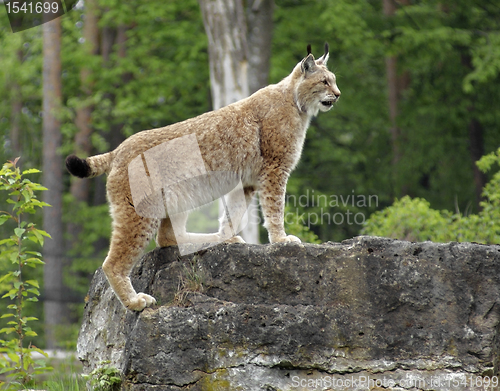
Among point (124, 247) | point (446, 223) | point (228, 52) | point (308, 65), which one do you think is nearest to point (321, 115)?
point (228, 52)

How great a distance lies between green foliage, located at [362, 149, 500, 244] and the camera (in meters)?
7.12

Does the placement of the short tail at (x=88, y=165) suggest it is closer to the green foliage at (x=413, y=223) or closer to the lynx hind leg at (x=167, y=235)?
the lynx hind leg at (x=167, y=235)

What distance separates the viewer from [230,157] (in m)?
5.23

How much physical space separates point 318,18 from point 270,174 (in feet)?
34.8

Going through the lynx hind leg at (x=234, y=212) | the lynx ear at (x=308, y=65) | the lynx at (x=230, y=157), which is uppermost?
the lynx ear at (x=308, y=65)

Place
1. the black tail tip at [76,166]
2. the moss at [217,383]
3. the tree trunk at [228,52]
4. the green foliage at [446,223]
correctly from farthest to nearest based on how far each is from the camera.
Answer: the tree trunk at [228,52], the green foliage at [446,223], the black tail tip at [76,166], the moss at [217,383]

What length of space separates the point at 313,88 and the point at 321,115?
11.4 m

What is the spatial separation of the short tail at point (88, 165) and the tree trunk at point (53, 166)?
9247 mm

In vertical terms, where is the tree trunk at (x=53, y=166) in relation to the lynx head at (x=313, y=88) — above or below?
below

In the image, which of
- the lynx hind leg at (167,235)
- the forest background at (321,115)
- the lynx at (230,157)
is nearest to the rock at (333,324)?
the lynx at (230,157)

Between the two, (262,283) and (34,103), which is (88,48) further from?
(262,283)

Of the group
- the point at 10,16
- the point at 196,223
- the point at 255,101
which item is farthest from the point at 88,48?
the point at 255,101

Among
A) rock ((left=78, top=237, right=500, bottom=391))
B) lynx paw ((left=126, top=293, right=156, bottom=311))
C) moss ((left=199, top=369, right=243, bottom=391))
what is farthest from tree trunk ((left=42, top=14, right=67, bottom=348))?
moss ((left=199, top=369, right=243, bottom=391))

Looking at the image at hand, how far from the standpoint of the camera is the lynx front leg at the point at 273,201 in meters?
5.26
